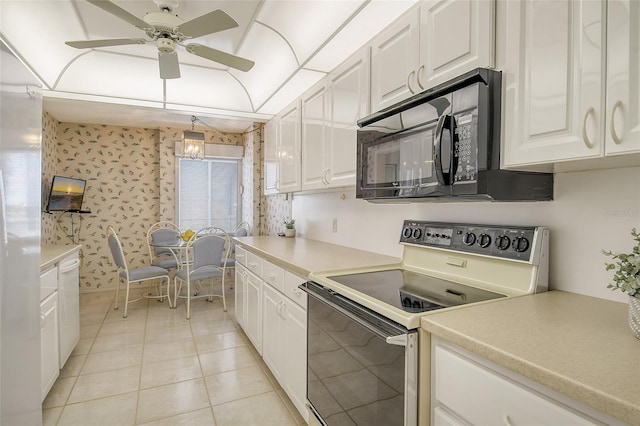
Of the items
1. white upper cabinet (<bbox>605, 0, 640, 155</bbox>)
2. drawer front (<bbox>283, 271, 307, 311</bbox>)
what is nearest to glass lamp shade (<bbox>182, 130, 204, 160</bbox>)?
drawer front (<bbox>283, 271, 307, 311</bbox>)

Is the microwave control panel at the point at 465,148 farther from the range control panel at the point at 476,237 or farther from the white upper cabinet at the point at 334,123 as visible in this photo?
the white upper cabinet at the point at 334,123

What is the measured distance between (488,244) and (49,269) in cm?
256

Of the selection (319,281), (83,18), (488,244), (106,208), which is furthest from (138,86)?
(488,244)

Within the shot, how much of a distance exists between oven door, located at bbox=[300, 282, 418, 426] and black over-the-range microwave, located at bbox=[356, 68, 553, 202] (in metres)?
0.57

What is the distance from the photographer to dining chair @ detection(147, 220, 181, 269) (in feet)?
15.3

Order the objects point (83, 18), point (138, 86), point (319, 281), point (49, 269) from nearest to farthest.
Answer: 1. point (319, 281)
2. point (49, 269)
3. point (83, 18)
4. point (138, 86)

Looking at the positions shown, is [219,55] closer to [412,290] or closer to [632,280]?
[412,290]

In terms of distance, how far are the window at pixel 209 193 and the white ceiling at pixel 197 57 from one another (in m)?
1.44

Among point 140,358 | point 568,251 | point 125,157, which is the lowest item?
point 140,358

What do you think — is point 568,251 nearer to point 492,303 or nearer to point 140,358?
point 492,303

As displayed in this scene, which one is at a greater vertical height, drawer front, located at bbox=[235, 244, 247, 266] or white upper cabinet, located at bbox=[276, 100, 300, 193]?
white upper cabinet, located at bbox=[276, 100, 300, 193]

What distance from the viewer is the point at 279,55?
2.69 metres

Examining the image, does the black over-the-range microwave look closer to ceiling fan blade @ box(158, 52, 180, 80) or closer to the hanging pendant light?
ceiling fan blade @ box(158, 52, 180, 80)

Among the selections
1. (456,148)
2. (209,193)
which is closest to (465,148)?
(456,148)
